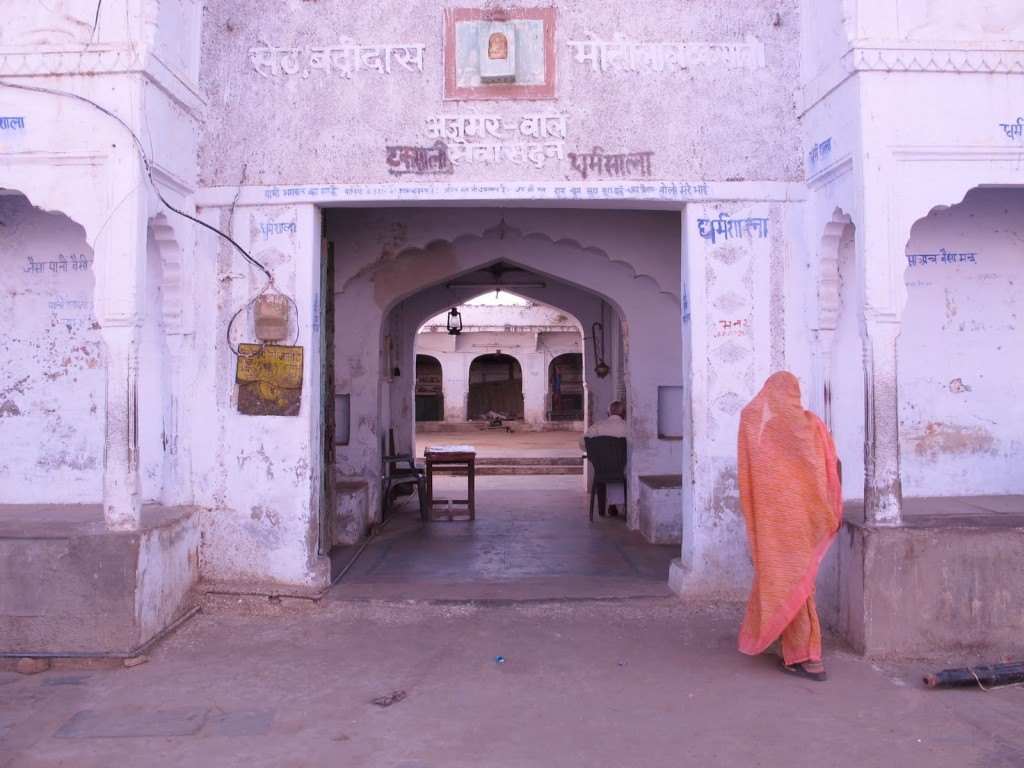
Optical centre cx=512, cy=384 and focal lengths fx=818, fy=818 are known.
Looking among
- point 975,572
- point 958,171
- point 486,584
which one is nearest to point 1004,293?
point 958,171

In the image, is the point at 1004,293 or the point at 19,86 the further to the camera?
the point at 1004,293

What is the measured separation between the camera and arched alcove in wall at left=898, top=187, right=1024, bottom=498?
5.96 meters

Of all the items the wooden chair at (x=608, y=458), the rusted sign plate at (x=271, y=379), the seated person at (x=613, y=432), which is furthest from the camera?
the seated person at (x=613, y=432)

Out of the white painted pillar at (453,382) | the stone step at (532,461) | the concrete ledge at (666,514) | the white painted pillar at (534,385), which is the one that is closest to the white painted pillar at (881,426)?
the concrete ledge at (666,514)

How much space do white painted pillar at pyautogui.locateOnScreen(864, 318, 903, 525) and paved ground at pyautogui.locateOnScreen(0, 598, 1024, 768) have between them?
2.86ft

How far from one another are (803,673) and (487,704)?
1.68 m

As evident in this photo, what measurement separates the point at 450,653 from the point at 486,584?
1.38m

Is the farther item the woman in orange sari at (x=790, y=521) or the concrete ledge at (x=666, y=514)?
the concrete ledge at (x=666, y=514)

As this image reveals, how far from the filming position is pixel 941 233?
6.02 meters

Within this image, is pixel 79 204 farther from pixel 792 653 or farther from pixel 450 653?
pixel 792 653

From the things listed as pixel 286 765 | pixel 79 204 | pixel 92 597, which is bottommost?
pixel 286 765

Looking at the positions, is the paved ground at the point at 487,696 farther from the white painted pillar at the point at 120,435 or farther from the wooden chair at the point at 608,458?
the wooden chair at the point at 608,458

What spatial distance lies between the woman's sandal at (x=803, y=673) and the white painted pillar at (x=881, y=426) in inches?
37.8

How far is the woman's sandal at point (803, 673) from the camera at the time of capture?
425 cm
